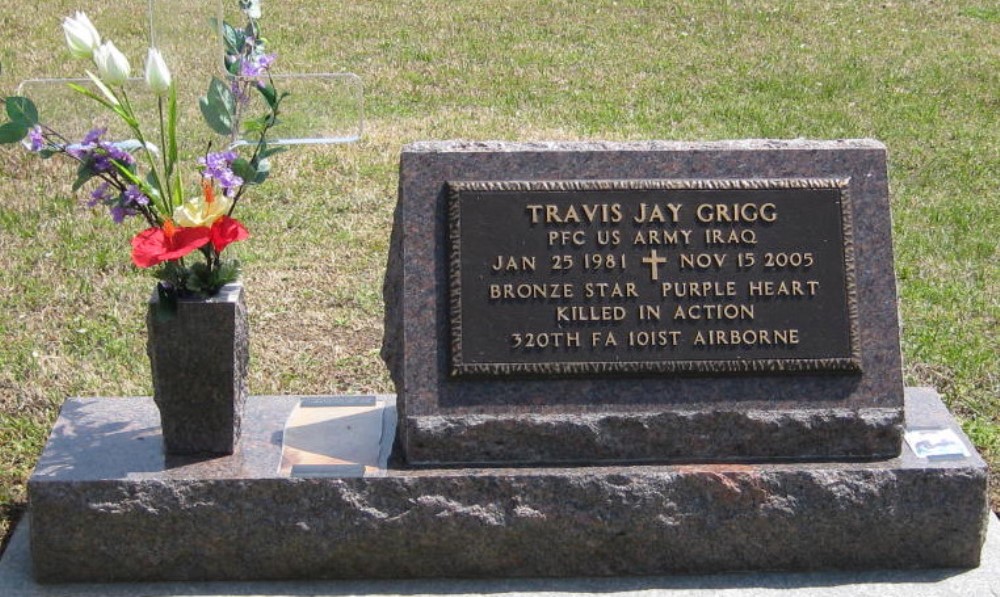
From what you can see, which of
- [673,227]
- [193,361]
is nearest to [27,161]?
[193,361]

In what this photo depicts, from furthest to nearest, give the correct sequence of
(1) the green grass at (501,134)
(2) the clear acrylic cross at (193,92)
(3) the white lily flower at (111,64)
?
(2) the clear acrylic cross at (193,92)
(1) the green grass at (501,134)
(3) the white lily flower at (111,64)

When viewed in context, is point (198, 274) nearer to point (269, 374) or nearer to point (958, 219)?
point (269, 374)

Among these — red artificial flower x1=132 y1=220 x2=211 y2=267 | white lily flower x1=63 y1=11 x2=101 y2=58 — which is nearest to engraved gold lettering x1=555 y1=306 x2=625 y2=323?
red artificial flower x1=132 y1=220 x2=211 y2=267

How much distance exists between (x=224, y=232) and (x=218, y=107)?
1.30 ft

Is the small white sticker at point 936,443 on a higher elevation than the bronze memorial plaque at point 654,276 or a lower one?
lower

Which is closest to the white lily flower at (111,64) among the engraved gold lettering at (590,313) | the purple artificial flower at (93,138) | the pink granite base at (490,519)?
the purple artificial flower at (93,138)

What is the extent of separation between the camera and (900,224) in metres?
7.50

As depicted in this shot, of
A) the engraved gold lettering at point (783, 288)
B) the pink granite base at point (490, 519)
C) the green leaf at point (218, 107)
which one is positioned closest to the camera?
the pink granite base at point (490, 519)

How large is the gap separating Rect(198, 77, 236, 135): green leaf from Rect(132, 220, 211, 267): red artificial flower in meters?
0.35

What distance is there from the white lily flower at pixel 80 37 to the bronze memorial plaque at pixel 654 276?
3.67ft

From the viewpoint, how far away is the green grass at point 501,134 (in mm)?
5848

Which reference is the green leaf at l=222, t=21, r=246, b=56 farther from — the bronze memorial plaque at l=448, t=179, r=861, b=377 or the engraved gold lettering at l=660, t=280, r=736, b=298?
the engraved gold lettering at l=660, t=280, r=736, b=298

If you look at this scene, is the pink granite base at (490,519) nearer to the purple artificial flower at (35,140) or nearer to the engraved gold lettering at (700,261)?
the engraved gold lettering at (700,261)

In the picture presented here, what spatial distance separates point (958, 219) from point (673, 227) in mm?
3992
